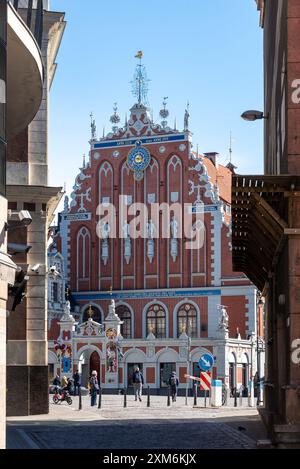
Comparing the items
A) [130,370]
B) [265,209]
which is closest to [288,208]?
[265,209]

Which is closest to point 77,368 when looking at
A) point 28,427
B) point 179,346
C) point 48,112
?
point 179,346

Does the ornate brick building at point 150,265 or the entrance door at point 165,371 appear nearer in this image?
the entrance door at point 165,371

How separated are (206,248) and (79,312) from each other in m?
11.4

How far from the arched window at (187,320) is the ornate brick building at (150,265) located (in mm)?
73

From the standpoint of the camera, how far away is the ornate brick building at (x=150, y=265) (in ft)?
231

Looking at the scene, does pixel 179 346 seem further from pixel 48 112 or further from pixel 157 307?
pixel 48 112

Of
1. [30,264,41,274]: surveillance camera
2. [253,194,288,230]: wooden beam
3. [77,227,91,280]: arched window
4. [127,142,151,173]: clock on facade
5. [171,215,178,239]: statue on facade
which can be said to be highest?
[127,142,151,173]: clock on facade

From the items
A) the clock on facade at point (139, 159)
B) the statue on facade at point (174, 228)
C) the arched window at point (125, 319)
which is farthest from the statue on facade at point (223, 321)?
the clock on facade at point (139, 159)

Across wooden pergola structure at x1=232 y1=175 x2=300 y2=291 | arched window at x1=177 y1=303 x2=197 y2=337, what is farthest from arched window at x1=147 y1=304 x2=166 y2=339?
wooden pergola structure at x1=232 y1=175 x2=300 y2=291

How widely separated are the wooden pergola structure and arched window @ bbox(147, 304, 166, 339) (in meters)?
49.8

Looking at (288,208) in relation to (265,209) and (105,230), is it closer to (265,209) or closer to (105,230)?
(265,209)

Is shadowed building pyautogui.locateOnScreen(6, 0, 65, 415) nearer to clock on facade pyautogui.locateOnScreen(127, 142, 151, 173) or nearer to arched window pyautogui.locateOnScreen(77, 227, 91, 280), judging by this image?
clock on facade pyautogui.locateOnScreen(127, 142, 151, 173)

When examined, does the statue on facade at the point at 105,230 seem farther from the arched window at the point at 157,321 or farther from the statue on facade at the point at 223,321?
the statue on facade at the point at 223,321

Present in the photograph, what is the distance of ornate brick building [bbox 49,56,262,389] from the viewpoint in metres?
70.3
